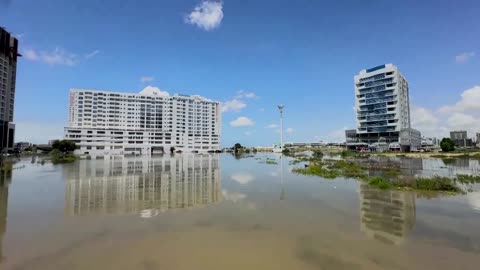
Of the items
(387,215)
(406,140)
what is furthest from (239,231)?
(406,140)

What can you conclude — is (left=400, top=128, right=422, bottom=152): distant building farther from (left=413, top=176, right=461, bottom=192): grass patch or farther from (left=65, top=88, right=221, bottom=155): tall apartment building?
(left=65, top=88, right=221, bottom=155): tall apartment building

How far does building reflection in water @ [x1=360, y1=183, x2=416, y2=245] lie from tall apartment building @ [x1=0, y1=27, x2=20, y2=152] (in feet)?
372

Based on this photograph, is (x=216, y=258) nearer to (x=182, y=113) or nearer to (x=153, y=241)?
(x=153, y=241)

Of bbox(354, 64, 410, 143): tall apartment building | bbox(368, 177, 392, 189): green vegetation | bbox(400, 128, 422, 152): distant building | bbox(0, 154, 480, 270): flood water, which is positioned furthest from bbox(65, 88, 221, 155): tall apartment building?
bbox(368, 177, 392, 189): green vegetation

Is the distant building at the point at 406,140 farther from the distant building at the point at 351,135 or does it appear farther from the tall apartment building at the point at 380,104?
the distant building at the point at 351,135

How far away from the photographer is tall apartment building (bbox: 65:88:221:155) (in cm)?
12506

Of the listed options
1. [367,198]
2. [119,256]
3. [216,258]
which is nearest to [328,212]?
[367,198]

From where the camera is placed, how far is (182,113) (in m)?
153

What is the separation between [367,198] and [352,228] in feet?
24.2

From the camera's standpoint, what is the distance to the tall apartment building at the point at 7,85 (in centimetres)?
8775

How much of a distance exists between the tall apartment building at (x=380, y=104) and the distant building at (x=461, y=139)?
85.9 metres

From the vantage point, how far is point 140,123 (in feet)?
458

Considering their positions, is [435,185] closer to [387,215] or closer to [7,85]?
[387,215]

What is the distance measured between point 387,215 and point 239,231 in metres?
7.96
